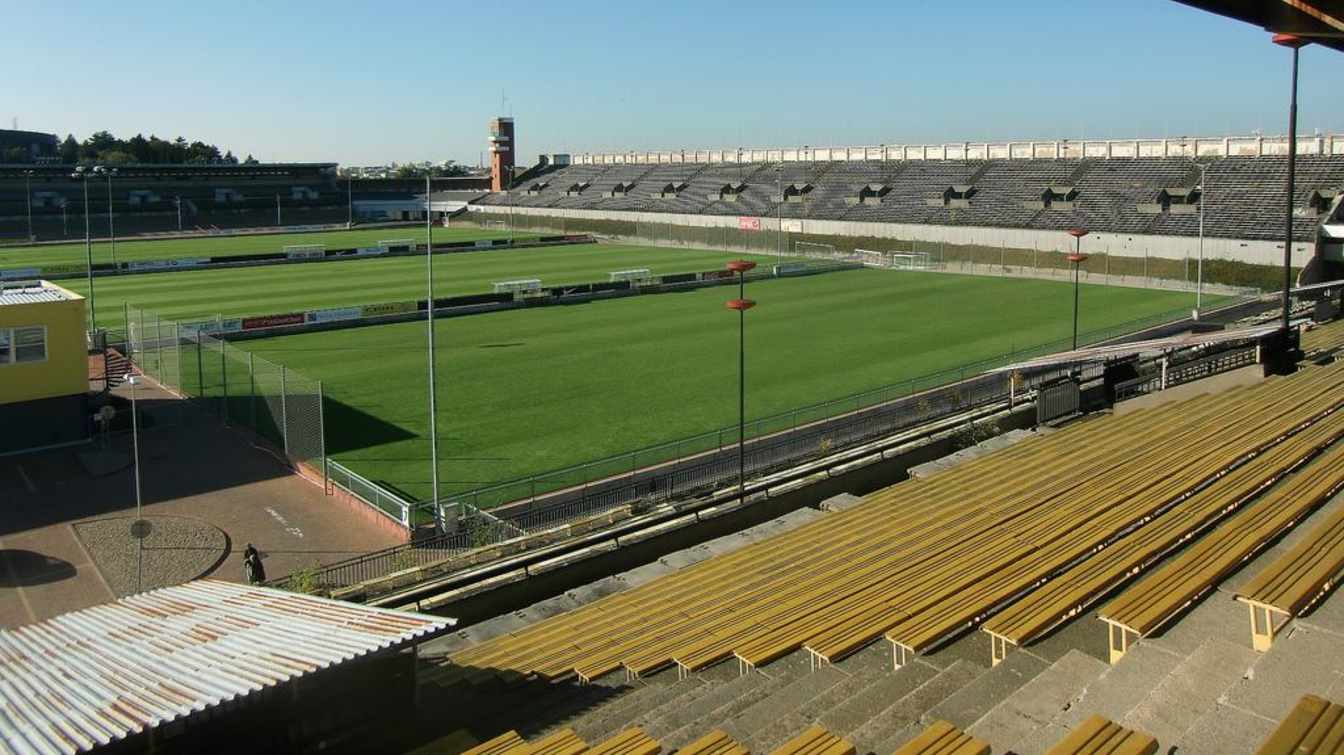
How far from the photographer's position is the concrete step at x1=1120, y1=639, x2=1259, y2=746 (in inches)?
332

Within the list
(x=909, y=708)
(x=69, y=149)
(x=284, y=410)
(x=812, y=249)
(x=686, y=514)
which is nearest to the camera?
(x=909, y=708)

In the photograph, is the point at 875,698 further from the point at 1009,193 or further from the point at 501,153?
the point at 501,153

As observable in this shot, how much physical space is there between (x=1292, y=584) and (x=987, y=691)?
3223 millimetres

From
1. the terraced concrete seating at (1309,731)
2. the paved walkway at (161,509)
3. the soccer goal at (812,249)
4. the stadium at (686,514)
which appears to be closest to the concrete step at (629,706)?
the stadium at (686,514)

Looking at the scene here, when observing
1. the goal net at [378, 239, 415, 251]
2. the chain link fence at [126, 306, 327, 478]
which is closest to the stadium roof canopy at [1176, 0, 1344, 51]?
the chain link fence at [126, 306, 327, 478]

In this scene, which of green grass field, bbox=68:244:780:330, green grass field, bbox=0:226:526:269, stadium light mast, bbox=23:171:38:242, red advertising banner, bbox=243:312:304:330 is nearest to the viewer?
red advertising banner, bbox=243:312:304:330

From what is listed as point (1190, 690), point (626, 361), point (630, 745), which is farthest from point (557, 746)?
point (626, 361)

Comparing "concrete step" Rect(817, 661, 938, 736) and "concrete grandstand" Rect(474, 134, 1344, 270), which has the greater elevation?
"concrete grandstand" Rect(474, 134, 1344, 270)

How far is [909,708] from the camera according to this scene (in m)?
9.70

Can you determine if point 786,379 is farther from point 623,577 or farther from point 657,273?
point 657,273

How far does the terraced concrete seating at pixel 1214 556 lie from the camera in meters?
10.4

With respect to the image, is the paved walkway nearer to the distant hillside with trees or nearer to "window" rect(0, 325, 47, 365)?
"window" rect(0, 325, 47, 365)

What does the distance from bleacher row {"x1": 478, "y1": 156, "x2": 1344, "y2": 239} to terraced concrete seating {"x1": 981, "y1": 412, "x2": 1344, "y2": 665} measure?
49.7 meters

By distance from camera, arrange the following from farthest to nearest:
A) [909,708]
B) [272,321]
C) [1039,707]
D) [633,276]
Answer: [633,276], [272,321], [909,708], [1039,707]
